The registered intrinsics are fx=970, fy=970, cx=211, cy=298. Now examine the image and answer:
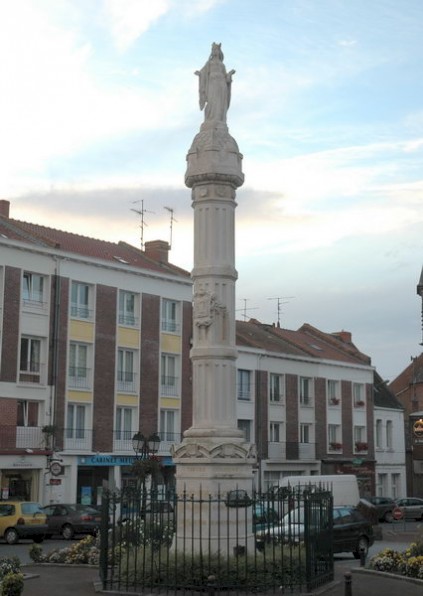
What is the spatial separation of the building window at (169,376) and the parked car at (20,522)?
15.8 metres

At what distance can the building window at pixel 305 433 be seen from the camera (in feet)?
203

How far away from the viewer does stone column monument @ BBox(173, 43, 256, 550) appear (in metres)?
19.6

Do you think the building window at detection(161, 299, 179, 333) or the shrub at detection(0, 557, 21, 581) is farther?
the building window at detection(161, 299, 179, 333)

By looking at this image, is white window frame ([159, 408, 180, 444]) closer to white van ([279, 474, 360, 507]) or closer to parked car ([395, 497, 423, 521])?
white van ([279, 474, 360, 507])

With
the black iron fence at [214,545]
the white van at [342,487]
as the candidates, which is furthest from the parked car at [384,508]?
the black iron fence at [214,545]

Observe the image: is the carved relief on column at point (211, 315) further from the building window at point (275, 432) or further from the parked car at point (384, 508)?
the building window at point (275, 432)

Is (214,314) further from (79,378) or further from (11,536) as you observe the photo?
(79,378)

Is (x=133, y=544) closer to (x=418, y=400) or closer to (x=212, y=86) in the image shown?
(x=212, y=86)

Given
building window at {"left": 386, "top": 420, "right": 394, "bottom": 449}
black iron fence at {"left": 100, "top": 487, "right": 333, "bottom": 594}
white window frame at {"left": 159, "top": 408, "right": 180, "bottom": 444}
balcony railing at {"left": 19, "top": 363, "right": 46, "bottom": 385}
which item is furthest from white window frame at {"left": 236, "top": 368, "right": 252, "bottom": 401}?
black iron fence at {"left": 100, "top": 487, "right": 333, "bottom": 594}

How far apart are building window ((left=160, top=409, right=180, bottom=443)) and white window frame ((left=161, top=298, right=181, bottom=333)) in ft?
14.4

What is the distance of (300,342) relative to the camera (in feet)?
220

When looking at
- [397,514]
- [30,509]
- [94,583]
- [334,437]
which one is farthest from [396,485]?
[94,583]

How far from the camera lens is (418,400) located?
83250 mm

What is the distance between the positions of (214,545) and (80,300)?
2948 centimetres
